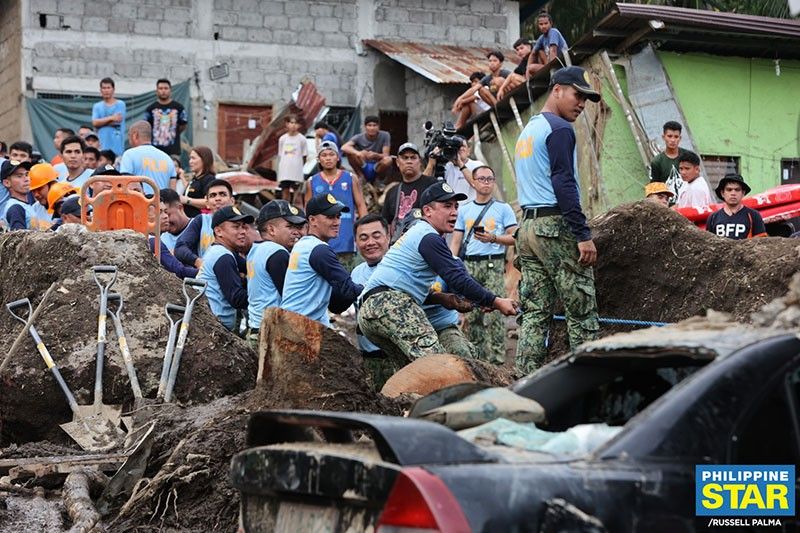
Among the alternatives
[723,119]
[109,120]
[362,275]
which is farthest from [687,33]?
[109,120]

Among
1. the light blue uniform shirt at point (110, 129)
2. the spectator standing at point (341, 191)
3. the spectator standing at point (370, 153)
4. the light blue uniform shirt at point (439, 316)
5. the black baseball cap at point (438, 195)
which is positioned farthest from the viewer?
the light blue uniform shirt at point (110, 129)

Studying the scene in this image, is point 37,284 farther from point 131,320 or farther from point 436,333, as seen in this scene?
point 436,333

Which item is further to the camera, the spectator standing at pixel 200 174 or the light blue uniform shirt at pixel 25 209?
the spectator standing at pixel 200 174

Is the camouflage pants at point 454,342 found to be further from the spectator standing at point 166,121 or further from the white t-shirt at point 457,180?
the spectator standing at point 166,121

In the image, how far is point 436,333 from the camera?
9.89 meters

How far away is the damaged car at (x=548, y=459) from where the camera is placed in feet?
12.8

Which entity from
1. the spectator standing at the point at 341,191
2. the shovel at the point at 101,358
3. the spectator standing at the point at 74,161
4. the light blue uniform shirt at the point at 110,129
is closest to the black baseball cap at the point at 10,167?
the spectator standing at the point at 74,161

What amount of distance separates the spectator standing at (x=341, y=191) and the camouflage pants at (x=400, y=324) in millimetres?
4967

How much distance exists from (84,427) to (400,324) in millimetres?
2278

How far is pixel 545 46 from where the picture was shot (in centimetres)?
1775

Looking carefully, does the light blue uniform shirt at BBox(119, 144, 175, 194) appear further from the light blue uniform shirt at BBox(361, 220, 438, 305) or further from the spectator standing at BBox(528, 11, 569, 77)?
the spectator standing at BBox(528, 11, 569, 77)

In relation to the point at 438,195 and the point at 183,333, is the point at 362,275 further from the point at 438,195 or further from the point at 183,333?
the point at 183,333

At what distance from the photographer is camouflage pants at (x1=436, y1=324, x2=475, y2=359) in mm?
9938

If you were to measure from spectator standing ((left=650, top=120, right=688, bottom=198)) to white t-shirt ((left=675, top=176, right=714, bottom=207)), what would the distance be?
0.51 meters
